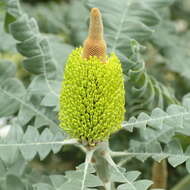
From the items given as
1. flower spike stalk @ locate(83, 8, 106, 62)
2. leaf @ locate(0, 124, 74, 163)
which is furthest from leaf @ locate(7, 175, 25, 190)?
flower spike stalk @ locate(83, 8, 106, 62)

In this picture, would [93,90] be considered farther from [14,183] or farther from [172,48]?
[172,48]

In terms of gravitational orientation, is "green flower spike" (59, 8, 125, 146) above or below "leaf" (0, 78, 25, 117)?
above

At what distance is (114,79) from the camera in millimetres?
938

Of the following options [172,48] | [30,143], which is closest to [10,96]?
[30,143]

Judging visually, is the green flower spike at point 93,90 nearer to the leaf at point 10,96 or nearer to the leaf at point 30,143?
the leaf at point 30,143

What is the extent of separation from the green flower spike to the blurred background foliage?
440mm

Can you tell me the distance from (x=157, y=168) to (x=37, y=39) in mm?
470

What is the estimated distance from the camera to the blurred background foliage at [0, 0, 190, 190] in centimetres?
152

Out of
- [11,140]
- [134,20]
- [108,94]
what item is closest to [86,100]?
[108,94]

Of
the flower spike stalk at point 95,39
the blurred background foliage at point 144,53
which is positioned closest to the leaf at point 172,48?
the blurred background foliage at point 144,53

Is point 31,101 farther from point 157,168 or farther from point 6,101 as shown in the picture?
point 157,168

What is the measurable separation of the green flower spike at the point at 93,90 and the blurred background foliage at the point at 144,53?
0.44 m

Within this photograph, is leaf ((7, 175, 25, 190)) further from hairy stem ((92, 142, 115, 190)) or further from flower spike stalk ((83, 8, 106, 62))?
flower spike stalk ((83, 8, 106, 62))

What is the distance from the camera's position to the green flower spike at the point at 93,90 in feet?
3.01
